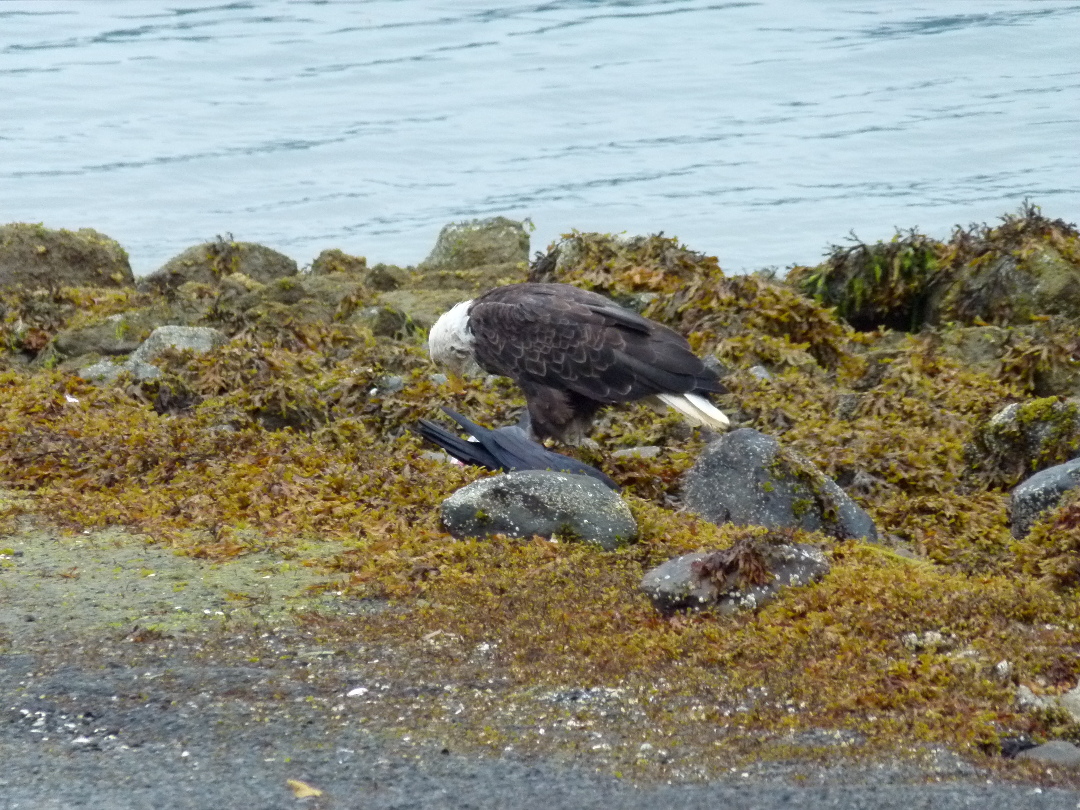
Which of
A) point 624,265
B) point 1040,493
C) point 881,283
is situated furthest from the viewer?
point 881,283

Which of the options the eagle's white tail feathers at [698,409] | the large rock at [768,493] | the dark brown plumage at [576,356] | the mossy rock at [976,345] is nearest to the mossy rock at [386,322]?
the dark brown plumage at [576,356]

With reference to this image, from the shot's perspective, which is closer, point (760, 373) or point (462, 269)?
point (760, 373)

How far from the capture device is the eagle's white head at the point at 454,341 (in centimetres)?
878

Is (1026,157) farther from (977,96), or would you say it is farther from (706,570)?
(706,570)

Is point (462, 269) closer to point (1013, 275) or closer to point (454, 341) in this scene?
point (454, 341)

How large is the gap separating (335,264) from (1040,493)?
8.27 meters

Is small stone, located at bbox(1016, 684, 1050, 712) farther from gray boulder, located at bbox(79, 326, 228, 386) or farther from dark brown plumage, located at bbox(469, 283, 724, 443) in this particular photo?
gray boulder, located at bbox(79, 326, 228, 386)

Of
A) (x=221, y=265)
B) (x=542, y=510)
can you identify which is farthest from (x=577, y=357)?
(x=221, y=265)

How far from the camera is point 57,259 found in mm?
13117

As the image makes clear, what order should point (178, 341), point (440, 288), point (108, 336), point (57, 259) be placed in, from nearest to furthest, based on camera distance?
point (178, 341) < point (108, 336) < point (440, 288) < point (57, 259)

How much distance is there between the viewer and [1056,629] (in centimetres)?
487

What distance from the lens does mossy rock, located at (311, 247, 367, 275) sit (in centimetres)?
1339

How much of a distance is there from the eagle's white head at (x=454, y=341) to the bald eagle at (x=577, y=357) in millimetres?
14

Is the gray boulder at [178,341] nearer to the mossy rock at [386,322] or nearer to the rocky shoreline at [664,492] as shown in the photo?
the rocky shoreline at [664,492]
